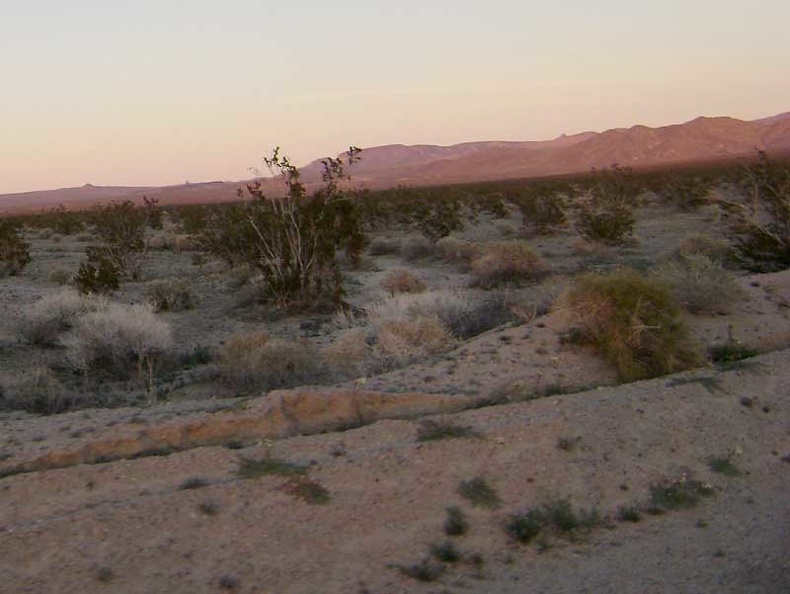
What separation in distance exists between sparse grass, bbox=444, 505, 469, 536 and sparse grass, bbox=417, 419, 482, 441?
1094 mm

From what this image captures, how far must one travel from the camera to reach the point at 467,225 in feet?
134

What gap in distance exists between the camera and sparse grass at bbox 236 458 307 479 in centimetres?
702

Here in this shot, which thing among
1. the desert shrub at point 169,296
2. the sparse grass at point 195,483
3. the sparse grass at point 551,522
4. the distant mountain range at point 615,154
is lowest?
the sparse grass at point 551,522

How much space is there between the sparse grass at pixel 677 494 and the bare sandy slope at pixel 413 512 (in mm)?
115

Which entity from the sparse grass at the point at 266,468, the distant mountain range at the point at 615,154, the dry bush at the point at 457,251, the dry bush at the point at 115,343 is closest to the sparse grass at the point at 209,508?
the sparse grass at the point at 266,468

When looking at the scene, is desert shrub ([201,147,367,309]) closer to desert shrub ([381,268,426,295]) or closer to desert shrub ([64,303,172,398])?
desert shrub ([381,268,426,295])

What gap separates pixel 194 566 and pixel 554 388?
5.08 meters

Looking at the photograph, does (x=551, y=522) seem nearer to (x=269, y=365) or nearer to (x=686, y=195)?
(x=269, y=365)

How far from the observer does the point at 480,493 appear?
700 cm

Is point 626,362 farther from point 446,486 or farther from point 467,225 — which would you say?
point 467,225

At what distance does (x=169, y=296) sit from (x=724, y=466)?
46.1 feet

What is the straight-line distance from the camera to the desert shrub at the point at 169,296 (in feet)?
61.4

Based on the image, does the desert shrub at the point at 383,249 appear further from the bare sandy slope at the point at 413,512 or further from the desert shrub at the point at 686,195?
the bare sandy slope at the point at 413,512

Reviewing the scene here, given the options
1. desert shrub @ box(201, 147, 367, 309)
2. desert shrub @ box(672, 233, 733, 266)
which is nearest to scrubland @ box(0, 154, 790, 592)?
desert shrub @ box(201, 147, 367, 309)
